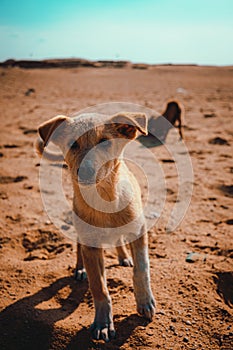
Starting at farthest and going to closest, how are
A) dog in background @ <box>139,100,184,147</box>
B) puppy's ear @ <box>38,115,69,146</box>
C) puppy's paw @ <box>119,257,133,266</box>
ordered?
1. dog in background @ <box>139,100,184,147</box>
2. puppy's paw @ <box>119,257,133,266</box>
3. puppy's ear @ <box>38,115,69,146</box>

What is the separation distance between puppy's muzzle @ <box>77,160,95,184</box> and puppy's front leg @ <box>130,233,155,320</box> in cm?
78

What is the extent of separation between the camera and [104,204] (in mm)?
2873

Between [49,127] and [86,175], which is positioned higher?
[49,127]

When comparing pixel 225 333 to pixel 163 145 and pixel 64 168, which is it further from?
pixel 163 145

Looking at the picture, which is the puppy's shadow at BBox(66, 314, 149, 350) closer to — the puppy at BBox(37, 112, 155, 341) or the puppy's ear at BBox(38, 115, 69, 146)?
the puppy at BBox(37, 112, 155, 341)

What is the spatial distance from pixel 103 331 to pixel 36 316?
70 centimetres

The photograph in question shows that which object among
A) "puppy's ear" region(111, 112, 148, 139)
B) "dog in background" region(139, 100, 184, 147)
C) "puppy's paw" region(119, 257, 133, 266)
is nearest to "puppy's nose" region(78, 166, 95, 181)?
"puppy's ear" region(111, 112, 148, 139)

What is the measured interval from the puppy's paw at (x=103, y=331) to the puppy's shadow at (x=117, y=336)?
39 millimetres

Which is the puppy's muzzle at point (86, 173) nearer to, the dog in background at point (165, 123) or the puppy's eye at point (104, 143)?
the puppy's eye at point (104, 143)

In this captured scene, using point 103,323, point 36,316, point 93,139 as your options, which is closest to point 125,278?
point 103,323

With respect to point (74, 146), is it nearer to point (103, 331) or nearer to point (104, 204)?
point (104, 204)

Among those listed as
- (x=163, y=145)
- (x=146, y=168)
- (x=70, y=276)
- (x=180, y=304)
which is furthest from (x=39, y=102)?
(x=180, y=304)

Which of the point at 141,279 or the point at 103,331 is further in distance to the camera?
the point at 141,279

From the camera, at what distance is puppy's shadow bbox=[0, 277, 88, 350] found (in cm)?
270
